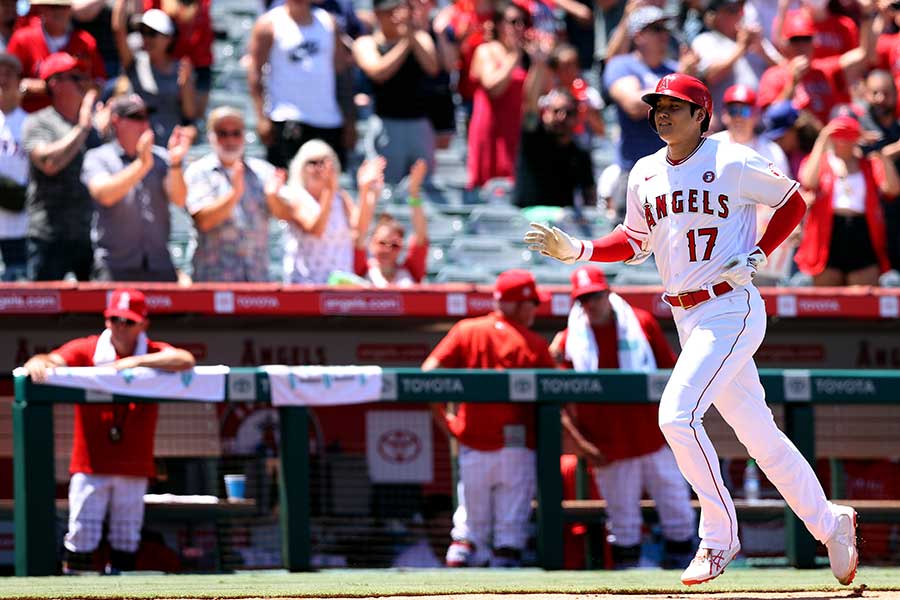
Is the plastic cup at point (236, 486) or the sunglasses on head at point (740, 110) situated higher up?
the sunglasses on head at point (740, 110)

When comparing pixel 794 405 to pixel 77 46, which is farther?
pixel 77 46

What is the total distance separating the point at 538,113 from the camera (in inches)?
396

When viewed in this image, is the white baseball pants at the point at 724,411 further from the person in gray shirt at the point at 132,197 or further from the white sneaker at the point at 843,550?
the person in gray shirt at the point at 132,197

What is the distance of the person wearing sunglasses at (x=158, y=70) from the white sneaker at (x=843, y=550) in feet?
18.0

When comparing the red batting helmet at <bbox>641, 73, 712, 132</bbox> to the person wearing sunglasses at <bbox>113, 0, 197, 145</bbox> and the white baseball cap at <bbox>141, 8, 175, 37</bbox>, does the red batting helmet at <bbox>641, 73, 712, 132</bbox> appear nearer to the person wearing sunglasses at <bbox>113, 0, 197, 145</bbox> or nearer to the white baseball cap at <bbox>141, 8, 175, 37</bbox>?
the person wearing sunglasses at <bbox>113, 0, 197, 145</bbox>

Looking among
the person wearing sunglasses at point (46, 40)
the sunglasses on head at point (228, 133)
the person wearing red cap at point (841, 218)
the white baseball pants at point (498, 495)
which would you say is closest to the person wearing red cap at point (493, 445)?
the white baseball pants at point (498, 495)

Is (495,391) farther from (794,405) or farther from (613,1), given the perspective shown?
(613,1)

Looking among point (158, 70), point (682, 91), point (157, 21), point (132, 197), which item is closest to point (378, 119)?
point (158, 70)

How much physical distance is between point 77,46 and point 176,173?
1914 millimetres

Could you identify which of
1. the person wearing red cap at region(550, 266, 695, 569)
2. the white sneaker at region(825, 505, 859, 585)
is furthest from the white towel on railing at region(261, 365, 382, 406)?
the white sneaker at region(825, 505, 859, 585)

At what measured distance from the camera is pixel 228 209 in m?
8.20

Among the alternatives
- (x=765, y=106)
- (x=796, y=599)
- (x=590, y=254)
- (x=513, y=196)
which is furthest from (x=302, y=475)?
(x=765, y=106)

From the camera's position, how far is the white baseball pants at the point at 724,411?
16.7 ft

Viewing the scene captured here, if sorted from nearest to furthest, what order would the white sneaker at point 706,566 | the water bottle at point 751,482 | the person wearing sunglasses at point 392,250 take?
the white sneaker at point 706,566, the water bottle at point 751,482, the person wearing sunglasses at point 392,250
